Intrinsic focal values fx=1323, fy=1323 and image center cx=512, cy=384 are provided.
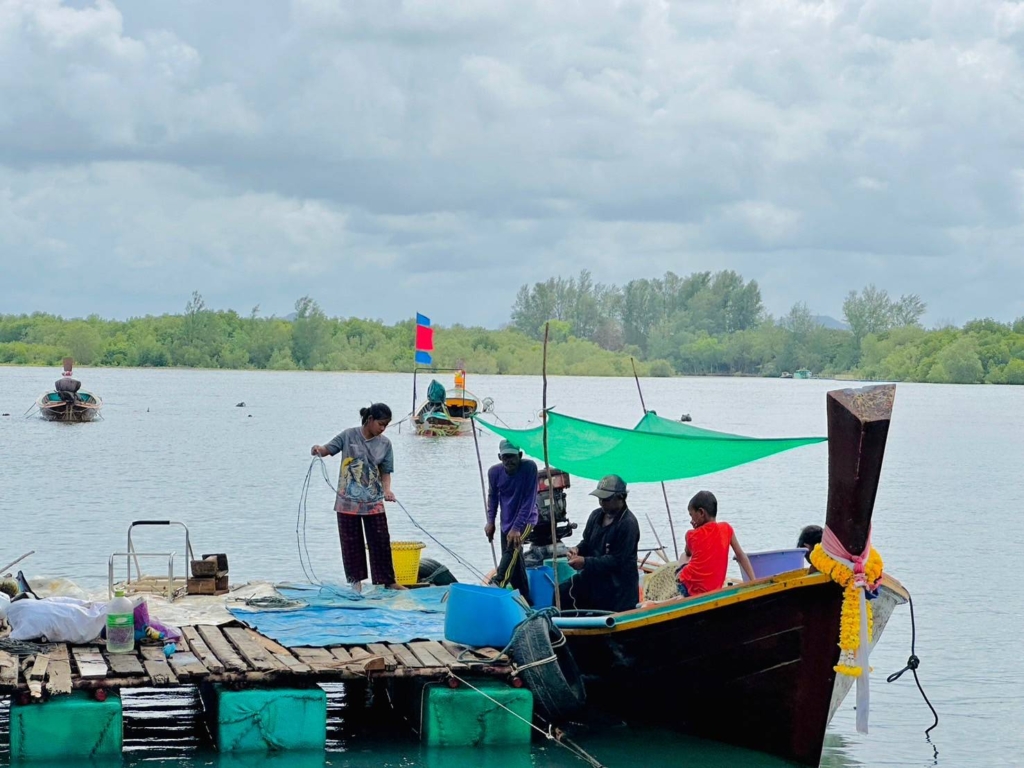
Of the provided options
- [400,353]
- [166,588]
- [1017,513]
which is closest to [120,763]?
[166,588]

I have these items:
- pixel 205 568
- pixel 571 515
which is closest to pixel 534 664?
pixel 205 568

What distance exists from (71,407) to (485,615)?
35.0 metres

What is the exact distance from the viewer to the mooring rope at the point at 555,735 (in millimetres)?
7875

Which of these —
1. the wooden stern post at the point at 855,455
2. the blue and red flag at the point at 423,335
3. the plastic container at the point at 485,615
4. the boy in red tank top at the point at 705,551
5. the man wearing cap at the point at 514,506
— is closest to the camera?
the wooden stern post at the point at 855,455

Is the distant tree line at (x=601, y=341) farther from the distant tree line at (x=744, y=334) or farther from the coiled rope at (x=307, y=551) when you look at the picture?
the coiled rope at (x=307, y=551)

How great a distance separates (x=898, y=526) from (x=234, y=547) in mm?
11999

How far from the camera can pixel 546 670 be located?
312 inches

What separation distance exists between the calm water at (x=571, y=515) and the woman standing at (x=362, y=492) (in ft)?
4.80

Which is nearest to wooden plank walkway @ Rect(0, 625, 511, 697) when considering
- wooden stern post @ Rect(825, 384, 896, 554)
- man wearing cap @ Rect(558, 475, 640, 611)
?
man wearing cap @ Rect(558, 475, 640, 611)

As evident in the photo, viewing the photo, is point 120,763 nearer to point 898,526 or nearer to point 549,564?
point 549,564

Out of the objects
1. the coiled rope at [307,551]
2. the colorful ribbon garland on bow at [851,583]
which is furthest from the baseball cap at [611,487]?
the coiled rope at [307,551]

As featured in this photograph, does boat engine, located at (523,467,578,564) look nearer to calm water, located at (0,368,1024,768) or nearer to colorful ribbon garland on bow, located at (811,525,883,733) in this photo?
calm water, located at (0,368,1024,768)

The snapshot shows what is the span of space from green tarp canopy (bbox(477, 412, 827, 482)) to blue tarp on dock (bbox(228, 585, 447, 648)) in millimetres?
1485

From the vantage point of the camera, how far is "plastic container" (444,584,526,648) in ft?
26.7
